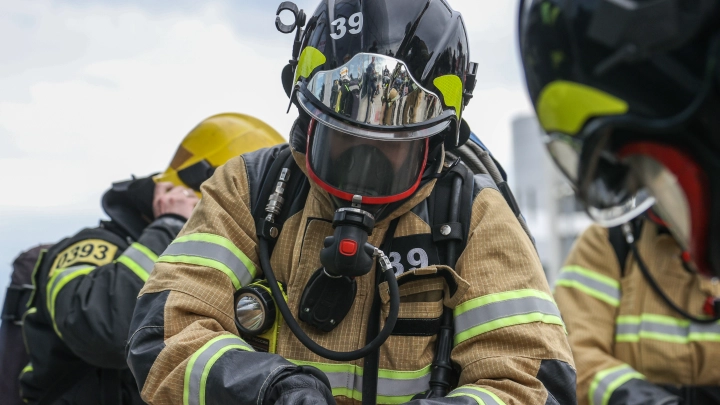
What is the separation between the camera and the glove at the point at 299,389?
79.0 inches

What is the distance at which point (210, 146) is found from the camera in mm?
4055

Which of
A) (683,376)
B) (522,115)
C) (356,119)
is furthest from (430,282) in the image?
(522,115)

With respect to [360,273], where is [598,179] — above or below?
above

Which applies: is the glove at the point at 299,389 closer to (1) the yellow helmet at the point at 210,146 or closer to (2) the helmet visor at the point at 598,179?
(2) the helmet visor at the point at 598,179

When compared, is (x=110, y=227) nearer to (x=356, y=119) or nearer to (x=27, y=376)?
(x=27, y=376)

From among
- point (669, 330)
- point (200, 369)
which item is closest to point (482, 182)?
point (200, 369)

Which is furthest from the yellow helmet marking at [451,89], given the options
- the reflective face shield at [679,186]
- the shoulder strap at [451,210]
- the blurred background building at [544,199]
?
the blurred background building at [544,199]

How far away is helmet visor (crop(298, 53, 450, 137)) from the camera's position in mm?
2236

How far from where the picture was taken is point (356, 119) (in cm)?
223

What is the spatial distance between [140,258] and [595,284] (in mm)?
1837

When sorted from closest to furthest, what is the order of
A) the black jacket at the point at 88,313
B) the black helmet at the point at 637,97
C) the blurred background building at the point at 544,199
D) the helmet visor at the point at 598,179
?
the black helmet at the point at 637,97 → the helmet visor at the point at 598,179 → the black jacket at the point at 88,313 → the blurred background building at the point at 544,199

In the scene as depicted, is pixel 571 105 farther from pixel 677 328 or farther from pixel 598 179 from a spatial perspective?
pixel 677 328

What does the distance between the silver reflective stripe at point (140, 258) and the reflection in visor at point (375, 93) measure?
1.35m

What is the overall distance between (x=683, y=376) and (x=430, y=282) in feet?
5.15
